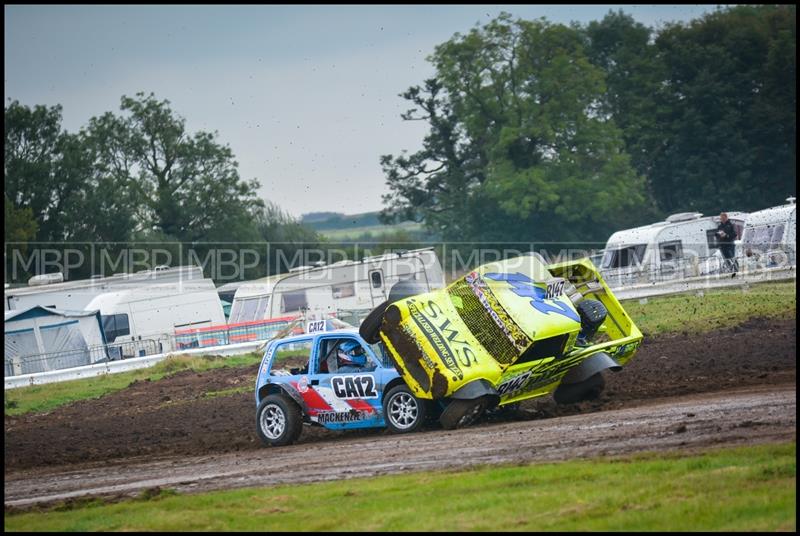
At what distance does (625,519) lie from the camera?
8516 millimetres

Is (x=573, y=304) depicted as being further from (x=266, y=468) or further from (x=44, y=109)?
(x=44, y=109)

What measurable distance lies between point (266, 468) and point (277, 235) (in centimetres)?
4501

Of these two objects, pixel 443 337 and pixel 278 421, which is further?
pixel 278 421

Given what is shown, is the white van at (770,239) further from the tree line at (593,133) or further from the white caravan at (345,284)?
the tree line at (593,133)

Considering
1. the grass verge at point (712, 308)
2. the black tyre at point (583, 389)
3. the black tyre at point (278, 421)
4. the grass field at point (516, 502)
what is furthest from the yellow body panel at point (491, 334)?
the grass verge at point (712, 308)

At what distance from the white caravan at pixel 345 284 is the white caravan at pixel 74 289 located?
4609mm

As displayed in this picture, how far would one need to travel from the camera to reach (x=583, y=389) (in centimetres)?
1622

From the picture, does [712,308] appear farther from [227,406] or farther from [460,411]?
[460,411]

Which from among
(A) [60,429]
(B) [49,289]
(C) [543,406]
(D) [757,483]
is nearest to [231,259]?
(B) [49,289]

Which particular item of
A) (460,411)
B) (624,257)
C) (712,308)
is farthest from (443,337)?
(624,257)

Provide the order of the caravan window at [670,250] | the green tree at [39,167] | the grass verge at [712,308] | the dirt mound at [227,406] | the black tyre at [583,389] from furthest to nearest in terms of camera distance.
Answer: the green tree at [39,167]
the caravan window at [670,250]
the grass verge at [712,308]
the dirt mound at [227,406]
the black tyre at [583,389]

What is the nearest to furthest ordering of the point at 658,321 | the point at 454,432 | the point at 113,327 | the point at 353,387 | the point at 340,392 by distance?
the point at 454,432
the point at 353,387
the point at 340,392
the point at 658,321
the point at 113,327

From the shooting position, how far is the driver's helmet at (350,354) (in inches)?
635

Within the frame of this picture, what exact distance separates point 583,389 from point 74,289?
86.7ft
